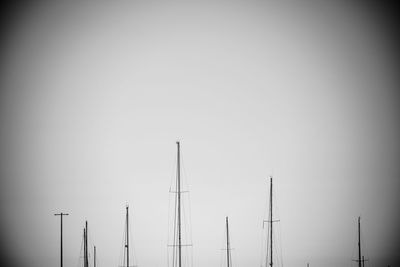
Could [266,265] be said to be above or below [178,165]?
below

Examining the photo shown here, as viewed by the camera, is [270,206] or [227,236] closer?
[270,206]

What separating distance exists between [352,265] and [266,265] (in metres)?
34.9

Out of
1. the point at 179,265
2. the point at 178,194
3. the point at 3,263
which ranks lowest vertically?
the point at 3,263

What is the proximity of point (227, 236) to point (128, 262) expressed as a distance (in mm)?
12312

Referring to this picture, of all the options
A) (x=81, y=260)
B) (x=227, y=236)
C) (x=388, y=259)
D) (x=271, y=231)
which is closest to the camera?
(x=271, y=231)

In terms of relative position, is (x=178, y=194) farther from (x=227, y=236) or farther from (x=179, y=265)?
(x=227, y=236)

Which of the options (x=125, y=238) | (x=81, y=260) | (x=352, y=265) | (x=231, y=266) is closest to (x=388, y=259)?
(x=352, y=265)

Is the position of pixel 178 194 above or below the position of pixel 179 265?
above

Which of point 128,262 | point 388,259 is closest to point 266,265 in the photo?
point 128,262

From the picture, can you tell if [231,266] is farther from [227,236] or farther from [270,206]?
[270,206]

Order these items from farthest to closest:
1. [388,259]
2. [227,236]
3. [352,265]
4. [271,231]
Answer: [388,259] < [352,265] < [227,236] < [271,231]

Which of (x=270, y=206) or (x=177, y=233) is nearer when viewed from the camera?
(x=177, y=233)

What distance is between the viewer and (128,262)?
6306 cm

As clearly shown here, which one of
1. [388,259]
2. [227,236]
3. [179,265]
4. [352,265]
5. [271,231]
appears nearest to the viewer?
[179,265]
